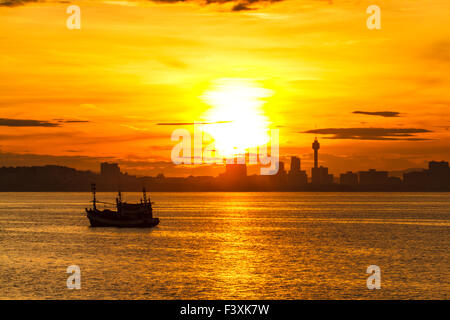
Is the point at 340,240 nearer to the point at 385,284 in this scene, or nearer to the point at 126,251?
the point at 126,251

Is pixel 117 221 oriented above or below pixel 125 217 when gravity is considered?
below

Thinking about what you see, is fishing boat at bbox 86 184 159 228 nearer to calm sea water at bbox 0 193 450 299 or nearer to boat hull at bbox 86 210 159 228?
boat hull at bbox 86 210 159 228

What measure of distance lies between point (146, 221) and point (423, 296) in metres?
Result: 94.7

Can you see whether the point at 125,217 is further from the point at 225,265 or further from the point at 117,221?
the point at 225,265

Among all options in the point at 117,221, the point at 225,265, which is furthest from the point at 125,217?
the point at 225,265

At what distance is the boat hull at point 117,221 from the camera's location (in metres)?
135

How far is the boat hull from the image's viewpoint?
444ft

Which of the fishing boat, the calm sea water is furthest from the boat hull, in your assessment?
the calm sea water

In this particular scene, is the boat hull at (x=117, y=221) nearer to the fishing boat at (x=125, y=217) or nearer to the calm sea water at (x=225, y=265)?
the fishing boat at (x=125, y=217)

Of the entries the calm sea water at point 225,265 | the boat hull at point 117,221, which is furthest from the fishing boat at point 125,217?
the calm sea water at point 225,265

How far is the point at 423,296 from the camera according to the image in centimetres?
5091

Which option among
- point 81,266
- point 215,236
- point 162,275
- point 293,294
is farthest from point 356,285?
point 215,236

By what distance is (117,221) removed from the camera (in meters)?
136

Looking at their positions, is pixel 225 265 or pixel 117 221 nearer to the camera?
pixel 225 265
